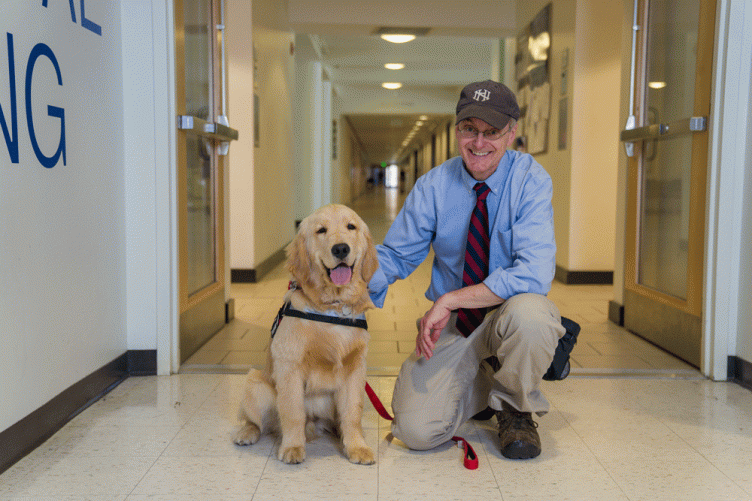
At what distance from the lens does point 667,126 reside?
355 cm

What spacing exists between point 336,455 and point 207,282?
2029mm

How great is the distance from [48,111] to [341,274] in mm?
1237

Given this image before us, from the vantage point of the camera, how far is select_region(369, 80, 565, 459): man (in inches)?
85.9

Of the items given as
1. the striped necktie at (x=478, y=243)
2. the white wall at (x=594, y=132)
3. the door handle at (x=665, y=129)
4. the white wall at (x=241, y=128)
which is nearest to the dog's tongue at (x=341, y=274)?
the striped necktie at (x=478, y=243)

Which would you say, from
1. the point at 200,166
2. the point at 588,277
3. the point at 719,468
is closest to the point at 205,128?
the point at 200,166

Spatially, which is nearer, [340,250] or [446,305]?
[340,250]

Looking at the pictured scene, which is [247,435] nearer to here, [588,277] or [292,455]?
[292,455]

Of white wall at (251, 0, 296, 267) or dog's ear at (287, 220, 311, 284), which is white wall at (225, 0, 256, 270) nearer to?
white wall at (251, 0, 296, 267)

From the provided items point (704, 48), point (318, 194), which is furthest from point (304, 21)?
point (704, 48)

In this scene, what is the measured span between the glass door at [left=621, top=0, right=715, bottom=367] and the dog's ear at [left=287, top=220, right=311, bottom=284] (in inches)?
84.2

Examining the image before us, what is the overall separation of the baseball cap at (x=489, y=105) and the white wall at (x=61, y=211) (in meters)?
1.44

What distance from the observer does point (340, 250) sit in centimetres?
204

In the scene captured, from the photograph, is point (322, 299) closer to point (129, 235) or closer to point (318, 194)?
point (129, 235)

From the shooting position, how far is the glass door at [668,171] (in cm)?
329
